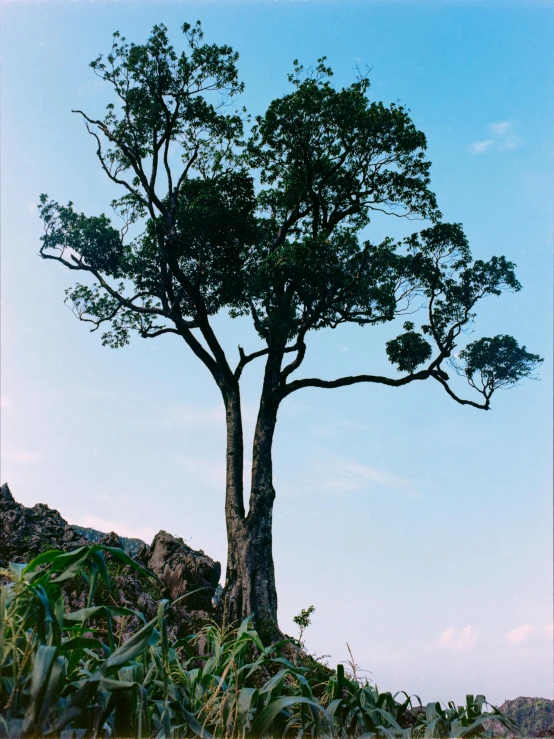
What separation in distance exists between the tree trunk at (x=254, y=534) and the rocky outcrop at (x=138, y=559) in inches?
18.4

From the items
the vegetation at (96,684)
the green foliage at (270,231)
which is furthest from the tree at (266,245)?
the vegetation at (96,684)

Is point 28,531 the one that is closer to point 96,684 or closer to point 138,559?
point 138,559

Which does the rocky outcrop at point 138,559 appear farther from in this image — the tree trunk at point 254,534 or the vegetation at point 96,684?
the vegetation at point 96,684

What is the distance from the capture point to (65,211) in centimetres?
1480

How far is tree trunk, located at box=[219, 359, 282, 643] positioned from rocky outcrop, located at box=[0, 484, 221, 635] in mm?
469

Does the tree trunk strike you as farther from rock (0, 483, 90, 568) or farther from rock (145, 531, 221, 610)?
rock (0, 483, 90, 568)

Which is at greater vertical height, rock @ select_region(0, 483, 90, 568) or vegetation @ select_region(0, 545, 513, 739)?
rock @ select_region(0, 483, 90, 568)

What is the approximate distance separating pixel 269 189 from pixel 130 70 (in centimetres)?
390

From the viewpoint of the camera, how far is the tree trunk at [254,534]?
1188 cm

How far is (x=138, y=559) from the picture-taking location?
12859 millimetres

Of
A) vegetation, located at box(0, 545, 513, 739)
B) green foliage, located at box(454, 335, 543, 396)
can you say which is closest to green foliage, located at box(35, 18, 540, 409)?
green foliage, located at box(454, 335, 543, 396)

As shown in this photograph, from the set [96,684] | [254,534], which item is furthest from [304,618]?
[96,684]

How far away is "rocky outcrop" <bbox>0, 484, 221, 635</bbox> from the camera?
10.5 meters

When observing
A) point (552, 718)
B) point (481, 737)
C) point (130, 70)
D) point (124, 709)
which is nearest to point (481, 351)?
point (552, 718)
